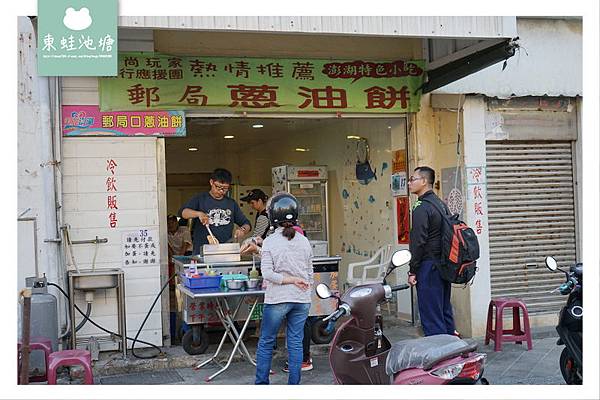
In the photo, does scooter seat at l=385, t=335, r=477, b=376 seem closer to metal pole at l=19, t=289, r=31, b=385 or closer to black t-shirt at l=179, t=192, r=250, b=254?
metal pole at l=19, t=289, r=31, b=385

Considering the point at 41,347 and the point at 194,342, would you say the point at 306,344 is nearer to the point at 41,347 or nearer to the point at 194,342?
the point at 194,342

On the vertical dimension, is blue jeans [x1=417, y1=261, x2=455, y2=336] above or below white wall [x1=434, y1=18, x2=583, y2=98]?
below

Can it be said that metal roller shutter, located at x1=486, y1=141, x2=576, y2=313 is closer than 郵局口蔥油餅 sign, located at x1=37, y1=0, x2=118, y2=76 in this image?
No

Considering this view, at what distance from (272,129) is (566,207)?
4.68m

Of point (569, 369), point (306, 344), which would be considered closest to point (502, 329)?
point (569, 369)

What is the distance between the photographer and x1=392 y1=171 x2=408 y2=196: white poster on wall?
955 centimetres

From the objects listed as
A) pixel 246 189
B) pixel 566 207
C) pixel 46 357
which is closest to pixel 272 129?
pixel 246 189

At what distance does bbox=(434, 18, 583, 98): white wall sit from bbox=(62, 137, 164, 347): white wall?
154 inches

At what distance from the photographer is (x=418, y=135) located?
9.19 m

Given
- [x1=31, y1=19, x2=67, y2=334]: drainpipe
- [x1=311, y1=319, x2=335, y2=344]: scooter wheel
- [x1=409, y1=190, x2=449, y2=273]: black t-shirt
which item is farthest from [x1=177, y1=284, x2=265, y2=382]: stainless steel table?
[x1=409, y1=190, x2=449, y2=273]: black t-shirt

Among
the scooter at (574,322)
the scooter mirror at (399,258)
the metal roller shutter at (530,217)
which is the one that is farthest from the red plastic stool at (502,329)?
the scooter mirror at (399,258)

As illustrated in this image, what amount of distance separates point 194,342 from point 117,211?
1539mm

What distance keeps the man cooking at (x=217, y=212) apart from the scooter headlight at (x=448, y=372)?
12.2ft

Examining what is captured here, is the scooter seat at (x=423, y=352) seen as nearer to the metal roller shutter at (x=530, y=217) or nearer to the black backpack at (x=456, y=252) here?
the black backpack at (x=456, y=252)
